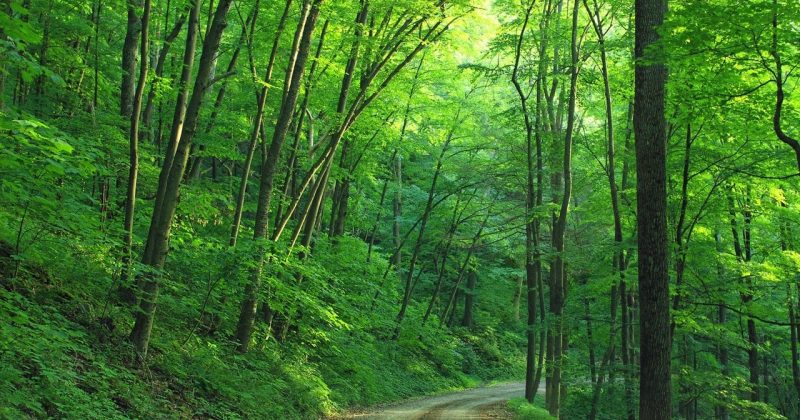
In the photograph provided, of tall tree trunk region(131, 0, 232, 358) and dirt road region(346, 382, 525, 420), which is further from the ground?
tall tree trunk region(131, 0, 232, 358)

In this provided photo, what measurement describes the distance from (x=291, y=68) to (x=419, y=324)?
52.4 feet

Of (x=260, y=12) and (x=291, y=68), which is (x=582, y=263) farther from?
(x=260, y=12)

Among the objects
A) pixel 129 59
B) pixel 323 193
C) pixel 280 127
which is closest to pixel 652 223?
pixel 280 127

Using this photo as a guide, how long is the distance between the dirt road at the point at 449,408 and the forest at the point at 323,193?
0.76 metres

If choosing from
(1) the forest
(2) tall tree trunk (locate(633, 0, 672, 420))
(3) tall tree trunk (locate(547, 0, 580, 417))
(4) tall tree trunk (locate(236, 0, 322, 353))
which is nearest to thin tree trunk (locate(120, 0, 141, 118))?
(1) the forest

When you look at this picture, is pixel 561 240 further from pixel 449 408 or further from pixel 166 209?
pixel 166 209

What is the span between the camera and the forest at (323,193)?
7.23m

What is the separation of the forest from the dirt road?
0.76 metres

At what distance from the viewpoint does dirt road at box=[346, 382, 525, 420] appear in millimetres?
13371

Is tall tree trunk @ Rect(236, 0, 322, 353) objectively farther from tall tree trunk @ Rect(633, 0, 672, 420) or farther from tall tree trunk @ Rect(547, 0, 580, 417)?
tall tree trunk @ Rect(547, 0, 580, 417)

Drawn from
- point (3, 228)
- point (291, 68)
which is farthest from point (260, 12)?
Result: point (3, 228)

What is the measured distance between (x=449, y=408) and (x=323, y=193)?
7072 millimetres

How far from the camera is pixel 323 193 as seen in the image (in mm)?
15367

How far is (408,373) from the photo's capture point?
21266 millimetres
